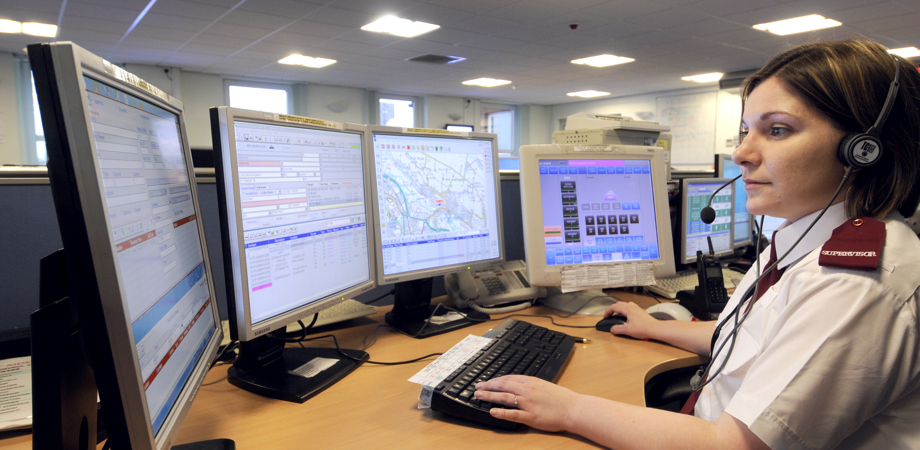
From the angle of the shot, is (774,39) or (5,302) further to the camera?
(774,39)

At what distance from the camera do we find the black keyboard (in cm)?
82

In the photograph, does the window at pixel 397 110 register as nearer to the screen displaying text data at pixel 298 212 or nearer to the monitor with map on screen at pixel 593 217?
the monitor with map on screen at pixel 593 217

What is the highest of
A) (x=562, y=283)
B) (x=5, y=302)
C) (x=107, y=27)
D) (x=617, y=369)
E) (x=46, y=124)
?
(x=107, y=27)

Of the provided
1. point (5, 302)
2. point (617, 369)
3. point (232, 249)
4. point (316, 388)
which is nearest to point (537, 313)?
point (617, 369)

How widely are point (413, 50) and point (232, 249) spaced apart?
592cm

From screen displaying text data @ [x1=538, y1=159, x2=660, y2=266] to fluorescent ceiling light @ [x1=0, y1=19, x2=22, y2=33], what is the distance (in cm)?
603

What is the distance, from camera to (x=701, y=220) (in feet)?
6.23

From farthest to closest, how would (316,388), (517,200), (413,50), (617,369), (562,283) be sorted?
1. (413,50)
2. (517,200)
3. (562,283)
4. (617,369)
5. (316,388)

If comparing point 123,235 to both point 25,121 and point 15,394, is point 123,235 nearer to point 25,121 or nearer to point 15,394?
point 15,394

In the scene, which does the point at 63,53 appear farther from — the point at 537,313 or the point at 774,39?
the point at 774,39

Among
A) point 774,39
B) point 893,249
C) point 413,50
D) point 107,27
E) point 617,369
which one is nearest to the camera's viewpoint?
point 893,249

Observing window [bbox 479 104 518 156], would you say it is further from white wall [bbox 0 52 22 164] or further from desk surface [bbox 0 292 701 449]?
desk surface [bbox 0 292 701 449]

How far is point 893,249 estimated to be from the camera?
0.66 meters

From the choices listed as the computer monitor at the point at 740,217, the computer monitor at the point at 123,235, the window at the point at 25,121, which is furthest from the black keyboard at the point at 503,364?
the window at the point at 25,121
